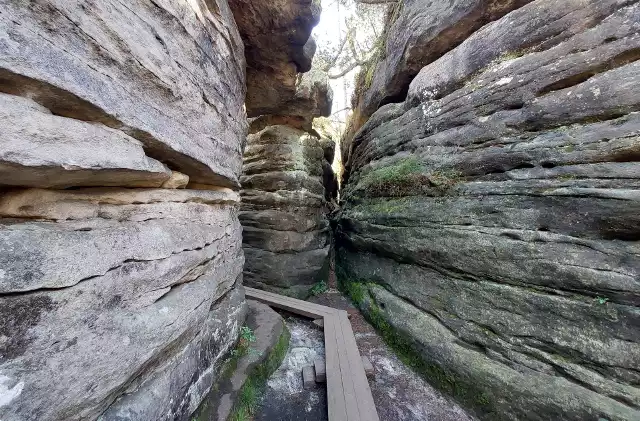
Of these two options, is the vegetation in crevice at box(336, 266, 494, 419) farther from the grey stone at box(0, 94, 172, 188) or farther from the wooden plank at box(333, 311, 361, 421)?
the grey stone at box(0, 94, 172, 188)

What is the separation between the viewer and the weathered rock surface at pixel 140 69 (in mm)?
1740

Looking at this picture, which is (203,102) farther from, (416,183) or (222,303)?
(416,183)

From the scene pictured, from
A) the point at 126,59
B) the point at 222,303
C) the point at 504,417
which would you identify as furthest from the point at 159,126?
the point at 504,417

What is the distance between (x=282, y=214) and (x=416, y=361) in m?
5.99

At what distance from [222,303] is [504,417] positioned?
476 cm

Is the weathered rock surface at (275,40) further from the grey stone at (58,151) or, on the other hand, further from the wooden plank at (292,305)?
the wooden plank at (292,305)

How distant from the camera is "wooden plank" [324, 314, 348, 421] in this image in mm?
3474

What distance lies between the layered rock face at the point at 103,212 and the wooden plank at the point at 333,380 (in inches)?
68.7

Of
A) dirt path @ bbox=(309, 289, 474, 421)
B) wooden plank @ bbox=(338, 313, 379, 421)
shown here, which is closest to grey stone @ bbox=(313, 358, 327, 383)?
wooden plank @ bbox=(338, 313, 379, 421)

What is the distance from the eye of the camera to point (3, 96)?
5.26 feet

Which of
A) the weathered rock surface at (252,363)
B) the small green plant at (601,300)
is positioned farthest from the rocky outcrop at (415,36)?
the weathered rock surface at (252,363)

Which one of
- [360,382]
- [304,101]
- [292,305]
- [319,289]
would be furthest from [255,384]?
[304,101]

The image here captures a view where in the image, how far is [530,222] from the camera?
4297 millimetres

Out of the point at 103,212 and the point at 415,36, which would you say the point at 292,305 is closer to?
the point at 103,212
